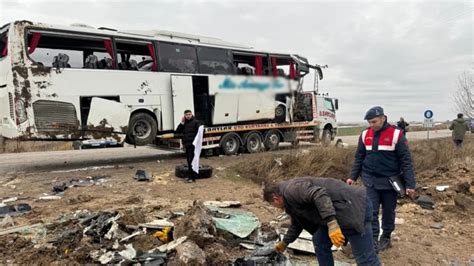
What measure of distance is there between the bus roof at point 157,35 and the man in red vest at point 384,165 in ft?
26.7

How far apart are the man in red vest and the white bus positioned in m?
4.41

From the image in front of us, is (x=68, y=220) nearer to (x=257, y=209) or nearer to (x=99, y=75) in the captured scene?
(x=257, y=209)

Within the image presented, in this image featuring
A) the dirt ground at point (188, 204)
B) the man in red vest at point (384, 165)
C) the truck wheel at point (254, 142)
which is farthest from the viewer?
the truck wheel at point (254, 142)

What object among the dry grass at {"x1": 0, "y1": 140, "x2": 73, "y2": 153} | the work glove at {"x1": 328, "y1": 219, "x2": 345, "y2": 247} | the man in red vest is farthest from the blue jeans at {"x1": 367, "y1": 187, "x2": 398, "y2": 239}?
the dry grass at {"x1": 0, "y1": 140, "x2": 73, "y2": 153}

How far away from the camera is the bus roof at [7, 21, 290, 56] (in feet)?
33.5

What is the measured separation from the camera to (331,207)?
3.34 metres

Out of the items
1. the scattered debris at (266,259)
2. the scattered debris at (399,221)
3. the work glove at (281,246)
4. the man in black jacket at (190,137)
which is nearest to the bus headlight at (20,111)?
the man in black jacket at (190,137)

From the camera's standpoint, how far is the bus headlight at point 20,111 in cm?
962

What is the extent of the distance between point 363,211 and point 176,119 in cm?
935

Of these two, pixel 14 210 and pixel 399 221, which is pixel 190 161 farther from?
pixel 399 221

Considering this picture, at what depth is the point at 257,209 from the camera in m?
7.26

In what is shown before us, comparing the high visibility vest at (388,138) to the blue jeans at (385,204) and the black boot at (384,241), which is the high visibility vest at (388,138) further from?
the black boot at (384,241)

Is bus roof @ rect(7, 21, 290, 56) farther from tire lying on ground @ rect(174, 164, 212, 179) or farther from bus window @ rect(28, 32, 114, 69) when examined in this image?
tire lying on ground @ rect(174, 164, 212, 179)

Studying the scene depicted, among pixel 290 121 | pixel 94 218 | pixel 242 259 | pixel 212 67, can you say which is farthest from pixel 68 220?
pixel 290 121
